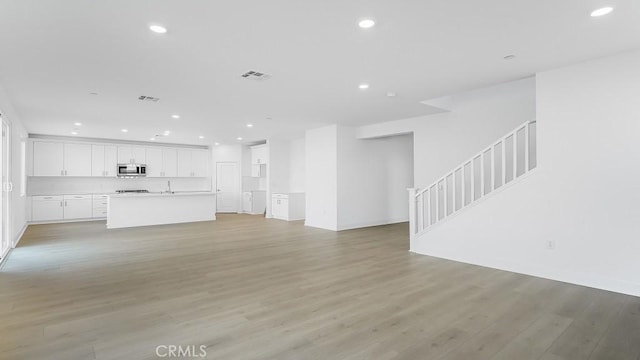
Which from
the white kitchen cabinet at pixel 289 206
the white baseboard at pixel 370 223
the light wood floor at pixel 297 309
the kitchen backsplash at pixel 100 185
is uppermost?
the kitchen backsplash at pixel 100 185

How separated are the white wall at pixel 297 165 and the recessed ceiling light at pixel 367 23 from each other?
7.91m

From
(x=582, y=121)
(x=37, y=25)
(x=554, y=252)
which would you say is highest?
Result: (x=37, y=25)

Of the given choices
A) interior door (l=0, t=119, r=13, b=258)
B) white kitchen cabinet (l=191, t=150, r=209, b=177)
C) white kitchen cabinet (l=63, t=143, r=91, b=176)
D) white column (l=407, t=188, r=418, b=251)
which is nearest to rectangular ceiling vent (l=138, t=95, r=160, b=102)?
interior door (l=0, t=119, r=13, b=258)

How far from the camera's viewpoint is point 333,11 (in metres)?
2.74

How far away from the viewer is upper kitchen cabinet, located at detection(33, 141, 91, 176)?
970cm

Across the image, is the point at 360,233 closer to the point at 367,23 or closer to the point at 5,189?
the point at 367,23

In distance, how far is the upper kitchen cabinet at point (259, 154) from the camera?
38.8 ft

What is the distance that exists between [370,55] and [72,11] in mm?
2793

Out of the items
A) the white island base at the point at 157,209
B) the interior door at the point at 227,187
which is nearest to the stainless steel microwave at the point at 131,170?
the white island base at the point at 157,209

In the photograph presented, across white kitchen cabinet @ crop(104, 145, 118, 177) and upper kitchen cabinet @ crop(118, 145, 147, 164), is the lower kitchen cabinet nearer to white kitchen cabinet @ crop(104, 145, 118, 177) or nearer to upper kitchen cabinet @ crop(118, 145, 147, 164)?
white kitchen cabinet @ crop(104, 145, 118, 177)

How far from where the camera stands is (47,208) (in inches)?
377

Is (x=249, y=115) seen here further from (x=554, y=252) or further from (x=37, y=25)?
(x=554, y=252)

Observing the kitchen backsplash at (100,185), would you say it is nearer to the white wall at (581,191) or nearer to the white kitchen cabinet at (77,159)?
the white kitchen cabinet at (77,159)

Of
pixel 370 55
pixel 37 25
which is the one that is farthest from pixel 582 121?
pixel 37 25
